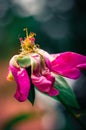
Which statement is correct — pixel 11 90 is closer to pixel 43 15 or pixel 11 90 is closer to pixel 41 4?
pixel 43 15

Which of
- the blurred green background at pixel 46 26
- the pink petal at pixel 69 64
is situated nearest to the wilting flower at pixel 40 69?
the pink petal at pixel 69 64

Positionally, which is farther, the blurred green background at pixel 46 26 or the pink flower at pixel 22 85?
the blurred green background at pixel 46 26

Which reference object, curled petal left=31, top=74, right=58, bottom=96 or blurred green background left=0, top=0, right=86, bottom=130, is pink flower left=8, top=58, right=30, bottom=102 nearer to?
curled petal left=31, top=74, right=58, bottom=96

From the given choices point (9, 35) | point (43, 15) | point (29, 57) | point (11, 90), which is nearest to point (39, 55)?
point (29, 57)

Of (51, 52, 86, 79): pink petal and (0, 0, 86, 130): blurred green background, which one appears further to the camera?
(0, 0, 86, 130): blurred green background

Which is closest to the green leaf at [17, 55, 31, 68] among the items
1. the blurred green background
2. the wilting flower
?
the wilting flower

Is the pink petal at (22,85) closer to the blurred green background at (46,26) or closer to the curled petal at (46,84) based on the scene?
the curled petal at (46,84)

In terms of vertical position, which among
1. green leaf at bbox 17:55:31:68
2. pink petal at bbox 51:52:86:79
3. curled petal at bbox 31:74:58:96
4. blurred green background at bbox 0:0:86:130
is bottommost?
blurred green background at bbox 0:0:86:130
